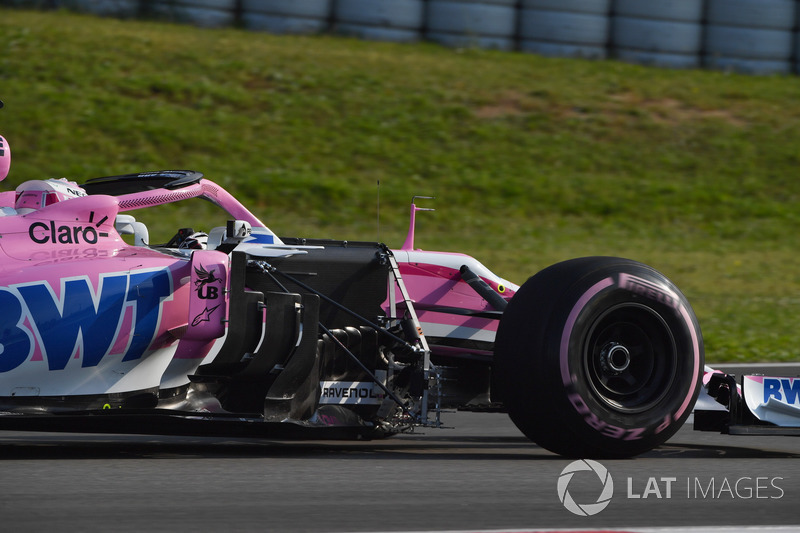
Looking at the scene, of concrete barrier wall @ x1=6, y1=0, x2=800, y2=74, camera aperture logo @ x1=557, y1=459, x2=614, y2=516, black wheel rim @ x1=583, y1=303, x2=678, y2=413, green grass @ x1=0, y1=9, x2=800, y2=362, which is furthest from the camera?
concrete barrier wall @ x1=6, y1=0, x2=800, y2=74

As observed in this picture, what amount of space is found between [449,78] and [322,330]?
13.7 m

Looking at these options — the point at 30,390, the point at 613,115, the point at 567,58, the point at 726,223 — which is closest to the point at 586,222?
the point at 726,223

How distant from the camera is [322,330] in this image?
5.17 meters

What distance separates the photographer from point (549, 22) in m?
18.6

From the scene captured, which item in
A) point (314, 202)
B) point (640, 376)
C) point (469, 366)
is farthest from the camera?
point (314, 202)

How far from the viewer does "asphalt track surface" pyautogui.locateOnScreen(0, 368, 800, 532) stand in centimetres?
357

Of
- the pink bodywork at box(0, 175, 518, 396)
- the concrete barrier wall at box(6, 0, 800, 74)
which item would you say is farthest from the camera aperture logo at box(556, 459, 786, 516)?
the concrete barrier wall at box(6, 0, 800, 74)

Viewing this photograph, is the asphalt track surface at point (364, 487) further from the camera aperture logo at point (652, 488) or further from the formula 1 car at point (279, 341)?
the formula 1 car at point (279, 341)

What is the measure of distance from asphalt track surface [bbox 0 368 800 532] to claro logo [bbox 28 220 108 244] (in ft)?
3.12

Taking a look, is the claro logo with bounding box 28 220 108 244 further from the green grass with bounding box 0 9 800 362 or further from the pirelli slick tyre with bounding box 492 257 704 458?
the green grass with bounding box 0 9 800 362

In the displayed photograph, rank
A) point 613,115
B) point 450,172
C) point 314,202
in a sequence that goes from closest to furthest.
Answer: point 314,202 → point 450,172 → point 613,115

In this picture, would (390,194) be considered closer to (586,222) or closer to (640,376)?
(586,222)

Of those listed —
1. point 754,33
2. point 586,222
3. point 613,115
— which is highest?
point 754,33

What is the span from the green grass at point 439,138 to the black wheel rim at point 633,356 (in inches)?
287
